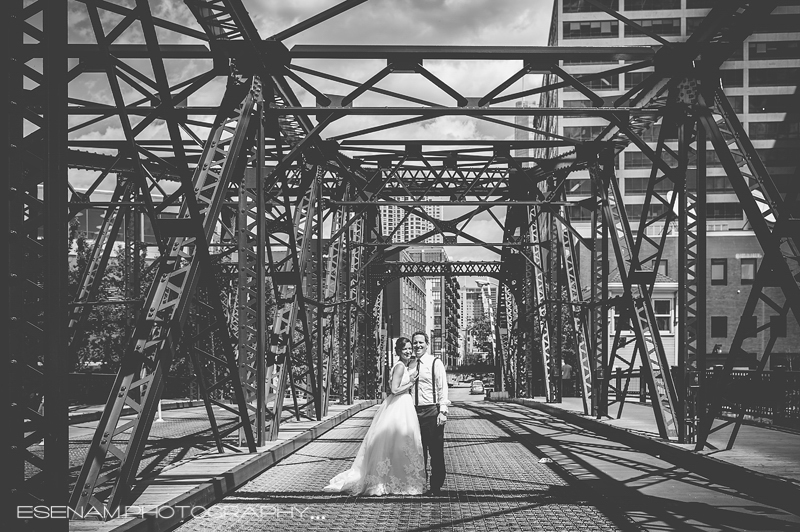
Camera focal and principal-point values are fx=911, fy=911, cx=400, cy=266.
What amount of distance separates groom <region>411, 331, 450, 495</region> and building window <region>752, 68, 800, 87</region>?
7557 centimetres

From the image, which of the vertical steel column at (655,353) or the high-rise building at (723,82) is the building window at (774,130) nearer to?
the high-rise building at (723,82)

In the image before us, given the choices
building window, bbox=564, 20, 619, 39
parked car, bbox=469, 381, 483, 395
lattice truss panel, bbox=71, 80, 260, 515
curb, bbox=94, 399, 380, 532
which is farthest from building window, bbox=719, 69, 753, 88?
lattice truss panel, bbox=71, 80, 260, 515

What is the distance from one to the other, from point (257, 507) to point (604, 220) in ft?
36.9

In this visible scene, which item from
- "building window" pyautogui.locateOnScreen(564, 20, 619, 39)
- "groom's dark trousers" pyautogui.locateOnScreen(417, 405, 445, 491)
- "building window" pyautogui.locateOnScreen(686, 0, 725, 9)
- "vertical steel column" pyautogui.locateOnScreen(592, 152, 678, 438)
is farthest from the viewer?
"building window" pyautogui.locateOnScreen(686, 0, 725, 9)

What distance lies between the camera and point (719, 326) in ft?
193

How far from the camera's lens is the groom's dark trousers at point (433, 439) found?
1036 cm

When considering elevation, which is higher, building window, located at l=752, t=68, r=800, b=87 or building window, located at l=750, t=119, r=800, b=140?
building window, located at l=752, t=68, r=800, b=87

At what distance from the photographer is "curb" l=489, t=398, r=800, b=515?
9.41m

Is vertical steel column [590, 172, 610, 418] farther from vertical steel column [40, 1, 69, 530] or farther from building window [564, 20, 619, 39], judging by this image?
building window [564, 20, 619, 39]

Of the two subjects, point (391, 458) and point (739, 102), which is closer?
point (391, 458)

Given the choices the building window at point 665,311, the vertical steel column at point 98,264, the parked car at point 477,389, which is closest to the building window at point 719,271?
the building window at point 665,311

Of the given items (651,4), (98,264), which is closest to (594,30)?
(651,4)

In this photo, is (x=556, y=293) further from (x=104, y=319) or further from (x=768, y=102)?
(x=768, y=102)

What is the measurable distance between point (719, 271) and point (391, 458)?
53.0 metres
